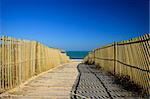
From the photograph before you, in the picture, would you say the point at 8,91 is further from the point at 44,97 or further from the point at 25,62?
the point at 25,62

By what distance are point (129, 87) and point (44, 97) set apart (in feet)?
12.0

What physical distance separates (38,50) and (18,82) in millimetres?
6121

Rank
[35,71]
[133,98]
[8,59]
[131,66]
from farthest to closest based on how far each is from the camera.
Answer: [35,71], [131,66], [8,59], [133,98]

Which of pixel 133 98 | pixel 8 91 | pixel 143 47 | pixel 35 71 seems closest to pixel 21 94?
pixel 8 91

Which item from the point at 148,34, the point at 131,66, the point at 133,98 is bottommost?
the point at 133,98

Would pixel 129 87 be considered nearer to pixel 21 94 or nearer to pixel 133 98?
pixel 133 98

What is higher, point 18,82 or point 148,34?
point 148,34

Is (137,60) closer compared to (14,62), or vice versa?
(137,60)

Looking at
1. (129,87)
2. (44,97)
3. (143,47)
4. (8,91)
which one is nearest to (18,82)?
(8,91)

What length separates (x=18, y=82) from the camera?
1244 centimetres

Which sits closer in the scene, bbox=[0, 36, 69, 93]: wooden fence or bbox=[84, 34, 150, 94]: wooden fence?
bbox=[84, 34, 150, 94]: wooden fence

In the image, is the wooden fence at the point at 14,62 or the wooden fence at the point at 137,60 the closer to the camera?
the wooden fence at the point at 137,60

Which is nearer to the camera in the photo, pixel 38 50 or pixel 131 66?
pixel 131 66

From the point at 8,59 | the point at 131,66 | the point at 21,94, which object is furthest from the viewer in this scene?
the point at 131,66
